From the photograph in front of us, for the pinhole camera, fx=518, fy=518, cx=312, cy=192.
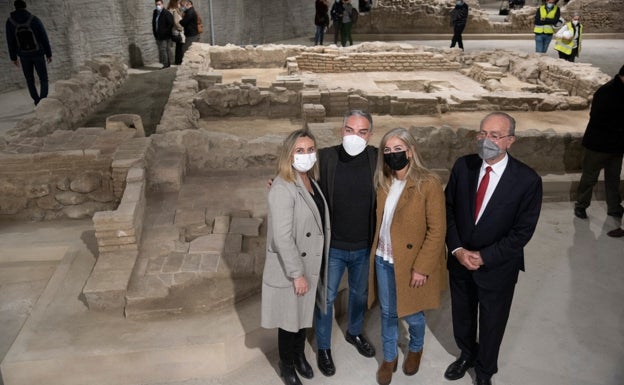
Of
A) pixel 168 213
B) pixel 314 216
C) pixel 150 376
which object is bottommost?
pixel 150 376

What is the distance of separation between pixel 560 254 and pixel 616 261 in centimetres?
46

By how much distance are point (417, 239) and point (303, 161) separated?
2.55 ft

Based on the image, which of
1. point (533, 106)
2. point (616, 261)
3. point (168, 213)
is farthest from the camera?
point (533, 106)

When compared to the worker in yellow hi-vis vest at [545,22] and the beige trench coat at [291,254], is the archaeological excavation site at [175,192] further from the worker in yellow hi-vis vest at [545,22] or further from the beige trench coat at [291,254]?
the worker in yellow hi-vis vest at [545,22]

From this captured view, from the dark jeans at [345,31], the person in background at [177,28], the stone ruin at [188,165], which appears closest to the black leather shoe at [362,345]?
the stone ruin at [188,165]

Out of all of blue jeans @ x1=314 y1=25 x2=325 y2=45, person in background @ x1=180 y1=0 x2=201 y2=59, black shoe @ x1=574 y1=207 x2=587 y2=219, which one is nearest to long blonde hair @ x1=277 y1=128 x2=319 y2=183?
black shoe @ x1=574 y1=207 x2=587 y2=219

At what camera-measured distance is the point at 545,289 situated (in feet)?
14.1

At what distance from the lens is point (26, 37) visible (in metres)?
8.63

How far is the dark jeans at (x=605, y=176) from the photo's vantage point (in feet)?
17.0

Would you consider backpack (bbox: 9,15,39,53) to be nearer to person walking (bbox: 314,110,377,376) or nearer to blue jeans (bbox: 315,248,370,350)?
person walking (bbox: 314,110,377,376)

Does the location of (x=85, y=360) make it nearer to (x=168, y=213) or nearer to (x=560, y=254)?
(x=168, y=213)

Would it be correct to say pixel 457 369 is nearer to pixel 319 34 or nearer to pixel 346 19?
pixel 346 19

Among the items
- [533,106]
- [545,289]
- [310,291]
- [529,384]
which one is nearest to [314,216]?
[310,291]

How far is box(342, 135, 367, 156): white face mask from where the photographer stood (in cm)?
296
